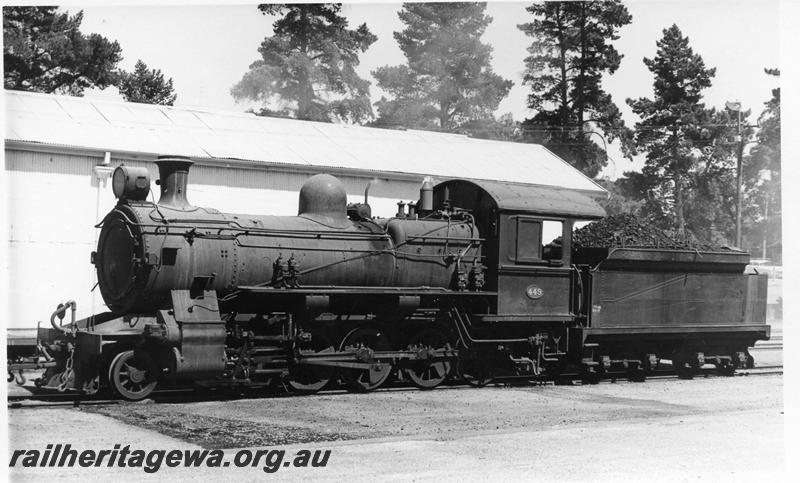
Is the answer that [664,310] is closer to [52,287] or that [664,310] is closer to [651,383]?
[651,383]

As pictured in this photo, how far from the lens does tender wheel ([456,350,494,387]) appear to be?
15905 mm

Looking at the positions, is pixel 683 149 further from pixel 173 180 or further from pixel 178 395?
pixel 178 395

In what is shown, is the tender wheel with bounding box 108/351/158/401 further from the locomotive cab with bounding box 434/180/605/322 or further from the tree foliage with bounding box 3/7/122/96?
the tree foliage with bounding box 3/7/122/96

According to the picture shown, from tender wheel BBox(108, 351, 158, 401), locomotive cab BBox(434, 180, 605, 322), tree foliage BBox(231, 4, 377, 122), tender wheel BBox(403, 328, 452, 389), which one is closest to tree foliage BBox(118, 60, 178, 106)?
tree foliage BBox(231, 4, 377, 122)

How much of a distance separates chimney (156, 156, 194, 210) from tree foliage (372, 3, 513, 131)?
14.5m

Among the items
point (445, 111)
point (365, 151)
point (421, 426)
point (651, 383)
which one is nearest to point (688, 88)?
point (445, 111)

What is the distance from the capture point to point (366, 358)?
47.6 feet

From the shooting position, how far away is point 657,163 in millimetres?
36031

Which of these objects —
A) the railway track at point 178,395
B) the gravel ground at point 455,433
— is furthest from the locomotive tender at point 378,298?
the gravel ground at point 455,433

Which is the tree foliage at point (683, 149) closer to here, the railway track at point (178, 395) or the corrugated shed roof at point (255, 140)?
the corrugated shed roof at point (255, 140)

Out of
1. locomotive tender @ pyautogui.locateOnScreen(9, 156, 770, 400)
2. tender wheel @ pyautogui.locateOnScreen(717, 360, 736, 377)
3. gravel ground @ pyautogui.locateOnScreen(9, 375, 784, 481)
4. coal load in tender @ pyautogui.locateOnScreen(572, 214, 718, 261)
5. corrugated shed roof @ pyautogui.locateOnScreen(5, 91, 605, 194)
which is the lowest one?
gravel ground @ pyautogui.locateOnScreen(9, 375, 784, 481)

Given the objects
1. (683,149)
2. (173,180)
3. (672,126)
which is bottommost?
(173,180)

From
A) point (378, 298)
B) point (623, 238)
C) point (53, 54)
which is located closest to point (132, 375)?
point (378, 298)

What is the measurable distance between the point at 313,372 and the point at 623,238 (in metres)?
6.81
